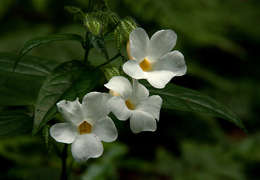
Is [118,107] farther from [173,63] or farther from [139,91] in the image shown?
[173,63]

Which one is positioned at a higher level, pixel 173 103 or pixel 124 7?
pixel 173 103

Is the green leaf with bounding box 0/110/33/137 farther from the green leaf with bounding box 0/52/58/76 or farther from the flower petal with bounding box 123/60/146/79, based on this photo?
the flower petal with bounding box 123/60/146/79

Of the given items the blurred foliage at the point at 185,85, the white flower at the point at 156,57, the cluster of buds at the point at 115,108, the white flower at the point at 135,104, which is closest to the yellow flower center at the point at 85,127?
the cluster of buds at the point at 115,108

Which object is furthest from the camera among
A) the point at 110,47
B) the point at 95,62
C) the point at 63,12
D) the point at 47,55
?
the point at 63,12

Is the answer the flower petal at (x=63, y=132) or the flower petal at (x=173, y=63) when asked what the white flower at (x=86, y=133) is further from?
the flower petal at (x=173, y=63)

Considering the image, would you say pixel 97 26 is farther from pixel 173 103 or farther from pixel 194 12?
pixel 194 12

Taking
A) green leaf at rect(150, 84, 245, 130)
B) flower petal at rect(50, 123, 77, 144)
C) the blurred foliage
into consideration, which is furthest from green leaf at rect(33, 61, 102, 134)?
the blurred foliage

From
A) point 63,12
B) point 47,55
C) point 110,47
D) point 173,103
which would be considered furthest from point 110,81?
point 63,12
